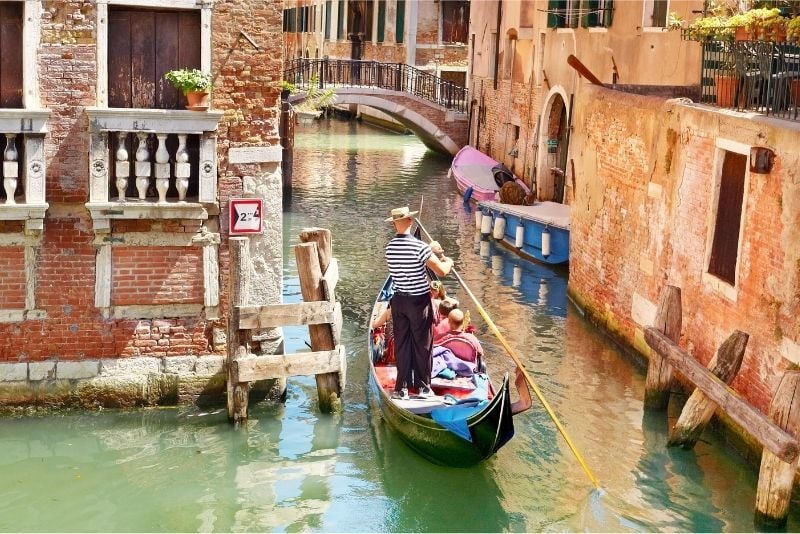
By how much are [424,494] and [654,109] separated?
361 centimetres

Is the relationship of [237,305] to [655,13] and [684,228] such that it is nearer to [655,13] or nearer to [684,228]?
[684,228]

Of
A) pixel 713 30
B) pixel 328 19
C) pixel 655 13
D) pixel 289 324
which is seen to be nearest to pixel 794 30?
pixel 713 30

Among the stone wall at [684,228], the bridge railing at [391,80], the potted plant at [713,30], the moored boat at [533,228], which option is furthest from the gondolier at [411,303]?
the bridge railing at [391,80]

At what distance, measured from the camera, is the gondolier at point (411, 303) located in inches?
248

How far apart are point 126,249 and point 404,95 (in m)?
14.8

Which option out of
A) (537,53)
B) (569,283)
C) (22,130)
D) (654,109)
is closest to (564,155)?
(537,53)

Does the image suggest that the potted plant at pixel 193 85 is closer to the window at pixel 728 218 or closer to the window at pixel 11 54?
the window at pixel 11 54

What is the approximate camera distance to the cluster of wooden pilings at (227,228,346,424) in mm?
6473

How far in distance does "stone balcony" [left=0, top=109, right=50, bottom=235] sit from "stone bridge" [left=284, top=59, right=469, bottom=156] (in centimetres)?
1445

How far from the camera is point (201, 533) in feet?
18.2

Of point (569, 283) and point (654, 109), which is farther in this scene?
point (569, 283)

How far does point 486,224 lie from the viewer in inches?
527

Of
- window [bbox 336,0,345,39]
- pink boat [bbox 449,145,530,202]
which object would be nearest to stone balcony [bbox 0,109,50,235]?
pink boat [bbox 449,145,530,202]

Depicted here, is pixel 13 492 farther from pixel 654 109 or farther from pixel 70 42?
pixel 654 109
